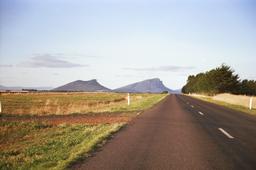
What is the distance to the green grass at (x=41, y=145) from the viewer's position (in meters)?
7.83

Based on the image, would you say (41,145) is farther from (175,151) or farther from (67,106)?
(67,106)

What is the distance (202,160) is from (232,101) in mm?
40767

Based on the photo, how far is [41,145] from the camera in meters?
11.0

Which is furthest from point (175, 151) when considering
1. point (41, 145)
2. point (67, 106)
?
point (67, 106)

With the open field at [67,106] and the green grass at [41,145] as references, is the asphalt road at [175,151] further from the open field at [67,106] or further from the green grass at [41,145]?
the open field at [67,106]

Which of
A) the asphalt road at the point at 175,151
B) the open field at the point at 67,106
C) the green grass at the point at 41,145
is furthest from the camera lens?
the open field at the point at 67,106

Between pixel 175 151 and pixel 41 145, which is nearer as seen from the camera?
pixel 175 151

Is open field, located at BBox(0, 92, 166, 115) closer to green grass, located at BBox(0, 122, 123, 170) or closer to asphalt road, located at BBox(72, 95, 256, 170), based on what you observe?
green grass, located at BBox(0, 122, 123, 170)

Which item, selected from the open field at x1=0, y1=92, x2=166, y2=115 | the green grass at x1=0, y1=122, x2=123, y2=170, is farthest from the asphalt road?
the open field at x1=0, y1=92, x2=166, y2=115

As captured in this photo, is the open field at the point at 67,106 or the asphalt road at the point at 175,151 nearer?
the asphalt road at the point at 175,151

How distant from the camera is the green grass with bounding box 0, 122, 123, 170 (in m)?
7.83

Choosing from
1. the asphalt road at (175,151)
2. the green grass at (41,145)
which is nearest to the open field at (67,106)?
the green grass at (41,145)

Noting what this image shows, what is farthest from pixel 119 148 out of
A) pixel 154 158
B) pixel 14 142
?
pixel 14 142

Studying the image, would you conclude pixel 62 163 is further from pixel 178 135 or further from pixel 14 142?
pixel 14 142
